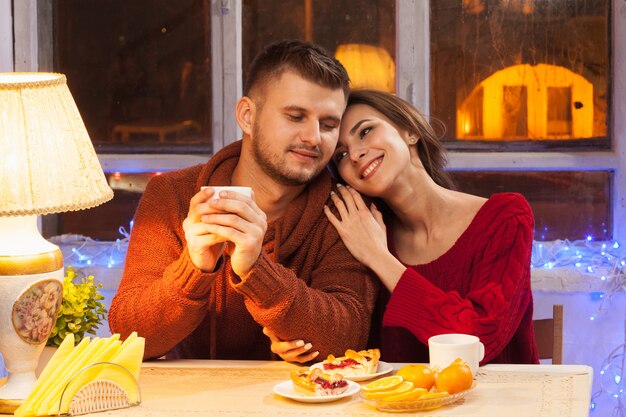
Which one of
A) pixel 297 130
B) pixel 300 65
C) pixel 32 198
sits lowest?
pixel 32 198

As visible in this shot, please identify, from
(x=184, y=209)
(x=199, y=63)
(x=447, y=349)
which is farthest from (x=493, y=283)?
(x=199, y=63)

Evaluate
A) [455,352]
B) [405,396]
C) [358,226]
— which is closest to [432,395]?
[405,396]

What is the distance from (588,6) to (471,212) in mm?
1370

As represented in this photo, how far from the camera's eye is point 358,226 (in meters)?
2.52

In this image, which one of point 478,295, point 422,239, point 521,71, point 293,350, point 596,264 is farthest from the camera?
point 521,71

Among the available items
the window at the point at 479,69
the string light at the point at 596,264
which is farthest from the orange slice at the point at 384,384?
the window at the point at 479,69

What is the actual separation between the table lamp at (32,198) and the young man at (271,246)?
1.04 ft

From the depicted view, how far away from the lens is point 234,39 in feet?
12.2

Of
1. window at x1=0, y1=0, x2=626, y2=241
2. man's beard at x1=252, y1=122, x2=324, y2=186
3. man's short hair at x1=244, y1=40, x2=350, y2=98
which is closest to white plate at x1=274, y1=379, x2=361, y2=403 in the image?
man's beard at x1=252, y1=122, x2=324, y2=186

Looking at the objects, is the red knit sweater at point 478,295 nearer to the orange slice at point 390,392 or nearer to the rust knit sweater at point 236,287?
the rust knit sweater at point 236,287

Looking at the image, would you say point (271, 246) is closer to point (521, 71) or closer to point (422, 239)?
point (422, 239)

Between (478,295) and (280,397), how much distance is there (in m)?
0.66

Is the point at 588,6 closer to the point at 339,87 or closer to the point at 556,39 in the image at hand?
the point at 556,39

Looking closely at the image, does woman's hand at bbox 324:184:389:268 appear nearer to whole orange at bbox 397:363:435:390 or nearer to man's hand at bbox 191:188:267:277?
man's hand at bbox 191:188:267:277
